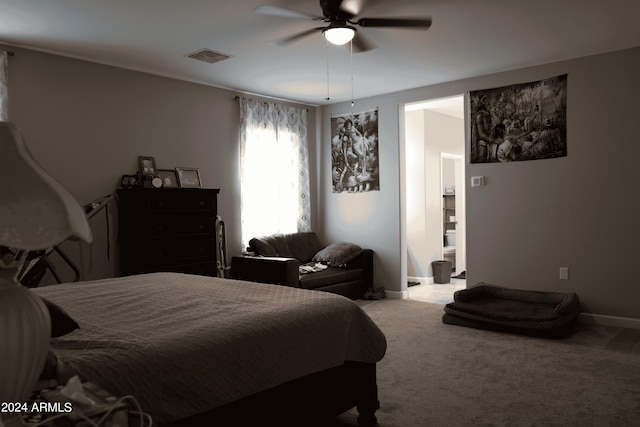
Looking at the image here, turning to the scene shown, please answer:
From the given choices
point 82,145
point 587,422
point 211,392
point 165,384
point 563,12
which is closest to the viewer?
point 165,384

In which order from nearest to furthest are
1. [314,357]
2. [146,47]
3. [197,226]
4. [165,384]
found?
[165,384] < [314,357] < [146,47] < [197,226]

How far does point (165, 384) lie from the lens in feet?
5.36

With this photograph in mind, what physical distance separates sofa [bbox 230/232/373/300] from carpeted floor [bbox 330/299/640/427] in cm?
112

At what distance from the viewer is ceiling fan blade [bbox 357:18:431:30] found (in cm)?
344

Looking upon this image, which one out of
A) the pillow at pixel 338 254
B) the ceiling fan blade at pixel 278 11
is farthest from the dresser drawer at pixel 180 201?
the ceiling fan blade at pixel 278 11

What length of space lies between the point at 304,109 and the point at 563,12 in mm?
3813

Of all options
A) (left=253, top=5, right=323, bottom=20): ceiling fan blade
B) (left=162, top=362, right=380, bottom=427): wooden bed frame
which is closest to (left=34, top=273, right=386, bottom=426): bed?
(left=162, top=362, right=380, bottom=427): wooden bed frame

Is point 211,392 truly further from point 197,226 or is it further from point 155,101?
point 155,101

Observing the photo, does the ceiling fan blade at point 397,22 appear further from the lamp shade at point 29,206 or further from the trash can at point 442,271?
the trash can at point 442,271

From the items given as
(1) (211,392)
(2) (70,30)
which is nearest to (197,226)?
(2) (70,30)

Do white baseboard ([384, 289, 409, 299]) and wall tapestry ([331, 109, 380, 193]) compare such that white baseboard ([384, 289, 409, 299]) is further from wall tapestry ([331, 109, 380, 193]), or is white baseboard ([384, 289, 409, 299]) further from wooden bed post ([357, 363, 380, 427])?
wooden bed post ([357, 363, 380, 427])

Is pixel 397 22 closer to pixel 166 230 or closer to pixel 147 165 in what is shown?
pixel 166 230

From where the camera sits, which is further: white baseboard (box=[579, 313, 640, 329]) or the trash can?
the trash can

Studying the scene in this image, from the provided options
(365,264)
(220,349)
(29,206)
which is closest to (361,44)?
(365,264)
